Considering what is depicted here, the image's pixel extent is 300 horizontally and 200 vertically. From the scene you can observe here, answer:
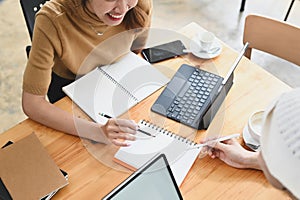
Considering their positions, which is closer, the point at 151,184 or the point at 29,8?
the point at 151,184

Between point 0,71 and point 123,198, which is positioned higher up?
point 123,198

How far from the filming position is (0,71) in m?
2.47

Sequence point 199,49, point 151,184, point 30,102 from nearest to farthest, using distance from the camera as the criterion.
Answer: point 151,184 < point 30,102 < point 199,49

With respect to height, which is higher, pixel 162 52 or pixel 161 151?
pixel 162 52

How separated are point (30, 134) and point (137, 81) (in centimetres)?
37

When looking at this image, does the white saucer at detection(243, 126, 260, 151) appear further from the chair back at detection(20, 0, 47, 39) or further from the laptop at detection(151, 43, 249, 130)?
the chair back at detection(20, 0, 47, 39)

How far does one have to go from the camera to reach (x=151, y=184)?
1003 mm

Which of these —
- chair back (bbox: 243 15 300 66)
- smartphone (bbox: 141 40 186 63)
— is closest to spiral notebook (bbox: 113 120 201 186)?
smartphone (bbox: 141 40 186 63)

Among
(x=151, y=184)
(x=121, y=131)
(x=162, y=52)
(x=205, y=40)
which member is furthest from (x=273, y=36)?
(x=151, y=184)

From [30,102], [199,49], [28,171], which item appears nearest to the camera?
[28,171]

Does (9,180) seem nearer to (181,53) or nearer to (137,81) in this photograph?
(137,81)

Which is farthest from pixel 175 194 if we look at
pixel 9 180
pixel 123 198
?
pixel 9 180

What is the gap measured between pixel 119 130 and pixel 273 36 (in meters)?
0.70

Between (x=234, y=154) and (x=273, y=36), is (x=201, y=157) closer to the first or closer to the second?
(x=234, y=154)
